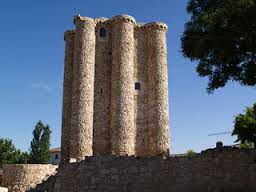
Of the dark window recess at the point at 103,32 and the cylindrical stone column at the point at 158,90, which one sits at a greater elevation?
the dark window recess at the point at 103,32

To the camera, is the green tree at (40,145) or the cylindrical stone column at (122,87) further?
the green tree at (40,145)

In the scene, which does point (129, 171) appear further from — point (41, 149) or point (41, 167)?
point (41, 149)

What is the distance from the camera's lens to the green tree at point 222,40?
13.9 metres

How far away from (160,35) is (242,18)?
56.7 feet

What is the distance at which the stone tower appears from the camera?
28.1m

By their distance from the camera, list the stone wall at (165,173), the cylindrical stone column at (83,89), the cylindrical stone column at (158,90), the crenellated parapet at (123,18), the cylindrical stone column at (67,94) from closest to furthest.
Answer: the stone wall at (165,173), the cylindrical stone column at (83,89), the cylindrical stone column at (67,94), the cylindrical stone column at (158,90), the crenellated parapet at (123,18)

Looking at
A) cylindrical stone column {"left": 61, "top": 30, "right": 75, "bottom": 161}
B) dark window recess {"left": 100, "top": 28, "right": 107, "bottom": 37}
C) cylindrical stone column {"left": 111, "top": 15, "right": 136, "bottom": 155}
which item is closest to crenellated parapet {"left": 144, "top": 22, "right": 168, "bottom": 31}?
cylindrical stone column {"left": 111, "top": 15, "right": 136, "bottom": 155}

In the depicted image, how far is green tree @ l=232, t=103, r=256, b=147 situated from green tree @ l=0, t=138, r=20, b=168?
20.0m

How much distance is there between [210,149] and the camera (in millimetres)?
14070

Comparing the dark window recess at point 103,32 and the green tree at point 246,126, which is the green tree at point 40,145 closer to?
the dark window recess at point 103,32

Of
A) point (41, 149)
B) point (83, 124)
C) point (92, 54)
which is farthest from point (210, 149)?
point (41, 149)

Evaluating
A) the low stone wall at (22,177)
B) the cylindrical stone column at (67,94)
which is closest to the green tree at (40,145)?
the cylindrical stone column at (67,94)

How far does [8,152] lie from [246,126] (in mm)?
21326

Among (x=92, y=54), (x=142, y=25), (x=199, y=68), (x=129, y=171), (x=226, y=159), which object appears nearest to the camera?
(x=226, y=159)
